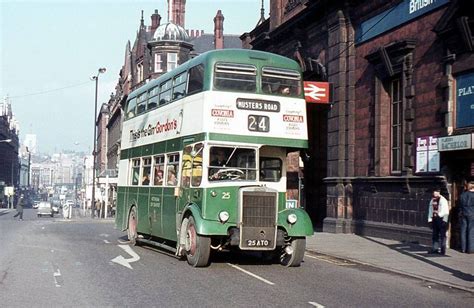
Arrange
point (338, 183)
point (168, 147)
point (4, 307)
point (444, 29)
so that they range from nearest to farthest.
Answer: point (4, 307), point (168, 147), point (444, 29), point (338, 183)

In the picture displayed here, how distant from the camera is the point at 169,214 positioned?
15.0 meters

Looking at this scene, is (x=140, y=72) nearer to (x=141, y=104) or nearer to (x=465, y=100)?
(x=141, y=104)

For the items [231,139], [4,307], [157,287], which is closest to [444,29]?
[231,139]

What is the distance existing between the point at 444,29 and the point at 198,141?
28.0 feet

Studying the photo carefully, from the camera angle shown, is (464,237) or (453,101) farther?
(453,101)

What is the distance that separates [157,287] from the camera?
10312 mm

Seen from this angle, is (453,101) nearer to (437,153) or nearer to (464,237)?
(437,153)

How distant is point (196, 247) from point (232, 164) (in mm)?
1933

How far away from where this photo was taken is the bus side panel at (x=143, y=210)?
669 inches

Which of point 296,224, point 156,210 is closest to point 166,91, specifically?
point 156,210

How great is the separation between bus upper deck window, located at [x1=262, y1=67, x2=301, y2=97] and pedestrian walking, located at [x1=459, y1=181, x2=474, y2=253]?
5623mm

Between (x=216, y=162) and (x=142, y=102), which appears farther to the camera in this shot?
(x=142, y=102)

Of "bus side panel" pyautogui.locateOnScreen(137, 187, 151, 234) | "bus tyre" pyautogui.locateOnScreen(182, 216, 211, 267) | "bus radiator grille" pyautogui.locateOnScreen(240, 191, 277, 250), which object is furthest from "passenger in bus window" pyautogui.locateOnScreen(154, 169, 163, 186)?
"bus radiator grille" pyautogui.locateOnScreen(240, 191, 277, 250)

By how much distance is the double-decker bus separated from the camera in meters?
12.9
